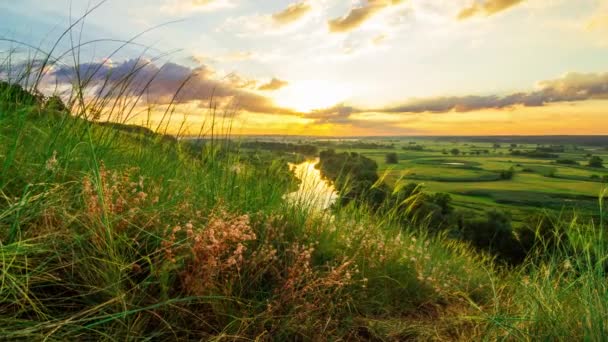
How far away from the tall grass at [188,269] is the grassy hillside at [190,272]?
0.05 ft

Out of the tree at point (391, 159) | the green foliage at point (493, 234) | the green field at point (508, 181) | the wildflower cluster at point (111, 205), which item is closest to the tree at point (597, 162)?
the green field at point (508, 181)

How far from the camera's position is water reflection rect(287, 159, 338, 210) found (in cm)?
448

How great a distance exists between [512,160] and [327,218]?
62802mm

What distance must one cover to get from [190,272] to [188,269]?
0.31ft

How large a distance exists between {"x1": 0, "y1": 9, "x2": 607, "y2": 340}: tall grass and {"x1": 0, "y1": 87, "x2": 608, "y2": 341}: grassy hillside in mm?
15

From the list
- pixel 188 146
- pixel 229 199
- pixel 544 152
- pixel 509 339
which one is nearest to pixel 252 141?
pixel 188 146

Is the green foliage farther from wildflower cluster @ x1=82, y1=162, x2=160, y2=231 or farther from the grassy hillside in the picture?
wildflower cluster @ x1=82, y1=162, x2=160, y2=231

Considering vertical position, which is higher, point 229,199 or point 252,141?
point 252,141

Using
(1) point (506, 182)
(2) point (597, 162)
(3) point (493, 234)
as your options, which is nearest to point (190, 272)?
(3) point (493, 234)

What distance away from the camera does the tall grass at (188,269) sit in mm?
2195

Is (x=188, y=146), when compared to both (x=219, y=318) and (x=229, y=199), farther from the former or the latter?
(x=219, y=318)

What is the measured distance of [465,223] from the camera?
1266 inches

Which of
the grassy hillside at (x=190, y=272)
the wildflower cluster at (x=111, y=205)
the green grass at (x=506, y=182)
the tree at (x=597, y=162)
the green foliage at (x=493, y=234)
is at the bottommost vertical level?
the green foliage at (x=493, y=234)

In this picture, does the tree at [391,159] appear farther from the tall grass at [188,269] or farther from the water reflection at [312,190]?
the tall grass at [188,269]
